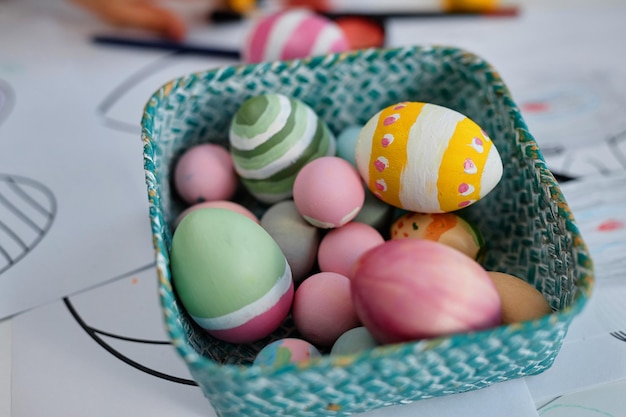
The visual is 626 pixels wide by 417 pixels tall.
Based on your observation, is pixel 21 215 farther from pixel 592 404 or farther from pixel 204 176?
pixel 592 404

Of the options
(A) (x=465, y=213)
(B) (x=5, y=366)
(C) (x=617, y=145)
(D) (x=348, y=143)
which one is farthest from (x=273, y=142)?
(C) (x=617, y=145)

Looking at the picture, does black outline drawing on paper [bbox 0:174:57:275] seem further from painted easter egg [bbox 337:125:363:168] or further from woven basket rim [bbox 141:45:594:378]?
painted easter egg [bbox 337:125:363:168]

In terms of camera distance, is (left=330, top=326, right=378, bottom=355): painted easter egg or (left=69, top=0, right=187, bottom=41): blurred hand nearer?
(left=330, top=326, right=378, bottom=355): painted easter egg

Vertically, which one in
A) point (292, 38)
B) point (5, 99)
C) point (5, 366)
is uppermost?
point (292, 38)

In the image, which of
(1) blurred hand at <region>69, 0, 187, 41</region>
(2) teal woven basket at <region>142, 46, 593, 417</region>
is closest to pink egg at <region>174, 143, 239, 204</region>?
(2) teal woven basket at <region>142, 46, 593, 417</region>

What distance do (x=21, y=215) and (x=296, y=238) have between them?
0.32m

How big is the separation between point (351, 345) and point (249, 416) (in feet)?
0.27

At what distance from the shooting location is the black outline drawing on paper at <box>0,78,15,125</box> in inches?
30.6

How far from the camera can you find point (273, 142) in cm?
54

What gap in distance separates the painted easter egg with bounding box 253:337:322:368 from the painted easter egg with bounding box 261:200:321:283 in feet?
0.27

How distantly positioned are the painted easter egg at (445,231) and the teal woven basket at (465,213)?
5 centimetres

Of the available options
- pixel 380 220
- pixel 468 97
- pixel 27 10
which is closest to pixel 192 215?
pixel 380 220

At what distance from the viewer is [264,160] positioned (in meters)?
0.54

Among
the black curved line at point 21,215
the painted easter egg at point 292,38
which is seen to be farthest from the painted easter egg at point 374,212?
the black curved line at point 21,215
